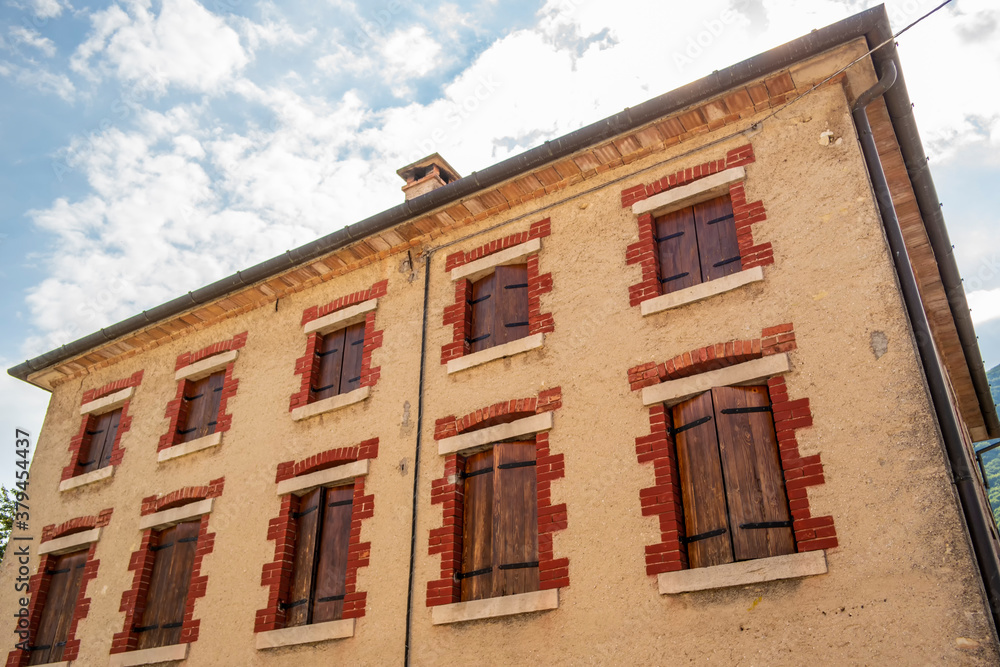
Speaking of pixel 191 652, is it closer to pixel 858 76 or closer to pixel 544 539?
pixel 544 539

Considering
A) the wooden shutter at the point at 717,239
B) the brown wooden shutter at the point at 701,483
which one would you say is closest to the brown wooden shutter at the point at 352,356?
the brown wooden shutter at the point at 701,483

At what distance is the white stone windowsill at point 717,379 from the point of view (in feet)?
25.2

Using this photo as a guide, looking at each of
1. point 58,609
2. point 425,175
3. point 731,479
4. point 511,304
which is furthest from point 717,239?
point 58,609

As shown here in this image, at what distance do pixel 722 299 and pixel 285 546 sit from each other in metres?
6.06

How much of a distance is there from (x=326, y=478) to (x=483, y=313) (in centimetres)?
288

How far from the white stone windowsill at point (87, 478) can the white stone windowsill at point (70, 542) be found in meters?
0.80

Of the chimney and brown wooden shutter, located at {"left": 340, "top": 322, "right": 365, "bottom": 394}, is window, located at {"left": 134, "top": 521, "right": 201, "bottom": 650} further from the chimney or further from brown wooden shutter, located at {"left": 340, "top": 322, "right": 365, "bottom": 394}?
the chimney

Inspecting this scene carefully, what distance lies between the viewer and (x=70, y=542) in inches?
479

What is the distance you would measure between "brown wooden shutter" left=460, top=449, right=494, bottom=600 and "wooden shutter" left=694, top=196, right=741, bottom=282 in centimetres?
324

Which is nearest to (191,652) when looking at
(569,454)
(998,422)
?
(569,454)

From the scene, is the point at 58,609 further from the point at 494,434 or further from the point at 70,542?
the point at 494,434

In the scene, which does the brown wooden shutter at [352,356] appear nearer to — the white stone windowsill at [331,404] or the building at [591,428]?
the building at [591,428]

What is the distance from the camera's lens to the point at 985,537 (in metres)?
6.30

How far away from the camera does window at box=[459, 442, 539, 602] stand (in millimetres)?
8438
